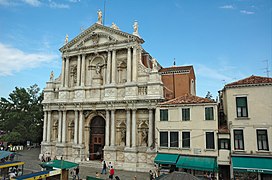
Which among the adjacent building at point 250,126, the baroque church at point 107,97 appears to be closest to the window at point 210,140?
the adjacent building at point 250,126

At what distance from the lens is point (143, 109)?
27.5 meters

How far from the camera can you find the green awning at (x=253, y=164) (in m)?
17.6

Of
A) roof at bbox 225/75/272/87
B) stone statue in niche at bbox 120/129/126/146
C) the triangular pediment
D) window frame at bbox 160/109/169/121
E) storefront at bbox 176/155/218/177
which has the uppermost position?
the triangular pediment

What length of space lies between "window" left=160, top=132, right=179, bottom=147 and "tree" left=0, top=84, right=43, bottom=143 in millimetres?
31038

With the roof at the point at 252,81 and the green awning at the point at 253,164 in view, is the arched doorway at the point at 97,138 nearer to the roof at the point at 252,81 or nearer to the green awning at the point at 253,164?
the green awning at the point at 253,164

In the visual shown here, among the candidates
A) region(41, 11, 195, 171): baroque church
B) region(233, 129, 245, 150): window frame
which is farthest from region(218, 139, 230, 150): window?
region(41, 11, 195, 171): baroque church

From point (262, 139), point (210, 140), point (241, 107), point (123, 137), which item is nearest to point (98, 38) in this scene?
point (123, 137)

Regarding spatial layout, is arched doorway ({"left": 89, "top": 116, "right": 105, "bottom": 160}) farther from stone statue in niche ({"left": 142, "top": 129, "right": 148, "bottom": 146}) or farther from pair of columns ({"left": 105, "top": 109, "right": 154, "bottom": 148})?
stone statue in niche ({"left": 142, "top": 129, "right": 148, "bottom": 146})

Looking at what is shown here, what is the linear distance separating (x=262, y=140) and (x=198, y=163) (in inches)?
228

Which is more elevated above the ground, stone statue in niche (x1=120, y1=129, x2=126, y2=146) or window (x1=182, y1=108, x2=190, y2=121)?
window (x1=182, y1=108, x2=190, y2=121)

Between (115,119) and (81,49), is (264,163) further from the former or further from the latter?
(81,49)

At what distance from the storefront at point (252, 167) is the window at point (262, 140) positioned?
0.91 metres

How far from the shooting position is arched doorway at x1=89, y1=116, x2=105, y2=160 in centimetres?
3036

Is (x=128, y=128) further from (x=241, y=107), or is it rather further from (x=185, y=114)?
(x=241, y=107)
